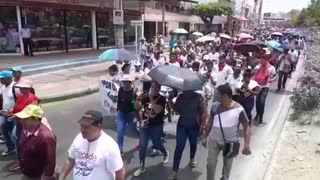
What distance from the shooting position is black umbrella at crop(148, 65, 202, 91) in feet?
18.7

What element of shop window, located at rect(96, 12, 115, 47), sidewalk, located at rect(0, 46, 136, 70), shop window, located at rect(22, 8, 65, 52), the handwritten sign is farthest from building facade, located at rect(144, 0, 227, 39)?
the handwritten sign

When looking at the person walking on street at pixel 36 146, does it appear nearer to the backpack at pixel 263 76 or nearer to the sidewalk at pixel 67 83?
the backpack at pixel 263 76

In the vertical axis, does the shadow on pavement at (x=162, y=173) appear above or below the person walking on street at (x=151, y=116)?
below

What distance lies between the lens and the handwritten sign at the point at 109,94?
9294mm

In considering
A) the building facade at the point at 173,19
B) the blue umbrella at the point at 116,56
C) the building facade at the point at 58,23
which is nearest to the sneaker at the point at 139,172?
the blue umbrella at the point at 116,56

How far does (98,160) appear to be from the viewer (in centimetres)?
345

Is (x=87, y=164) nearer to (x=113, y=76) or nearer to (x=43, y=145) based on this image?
(x=43, y=145)

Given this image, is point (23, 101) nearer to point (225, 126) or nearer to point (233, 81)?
point (225, 126)

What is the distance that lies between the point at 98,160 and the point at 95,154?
6 centimetres

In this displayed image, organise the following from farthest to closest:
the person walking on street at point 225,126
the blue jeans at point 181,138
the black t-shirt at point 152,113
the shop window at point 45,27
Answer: the shop window at point 45,27, the black t-shirt at point 152,113, the blue jeans at point 181,138, the person walking on street at point 225,126

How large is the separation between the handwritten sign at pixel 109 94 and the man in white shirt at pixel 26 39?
10683 mm

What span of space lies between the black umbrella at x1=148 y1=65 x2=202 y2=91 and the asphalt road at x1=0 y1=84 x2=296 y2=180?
148 centimetres

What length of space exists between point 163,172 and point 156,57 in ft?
22.1

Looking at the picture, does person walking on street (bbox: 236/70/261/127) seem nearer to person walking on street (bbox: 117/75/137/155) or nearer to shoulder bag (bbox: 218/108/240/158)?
person walking on street (bbox: 117/75/137/155)
